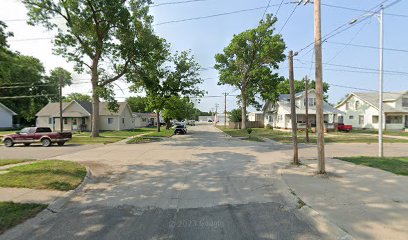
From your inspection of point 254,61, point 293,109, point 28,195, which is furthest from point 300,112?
point 28,195

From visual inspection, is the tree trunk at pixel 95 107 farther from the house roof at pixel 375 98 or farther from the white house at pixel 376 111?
the house roof at pixel 375 98

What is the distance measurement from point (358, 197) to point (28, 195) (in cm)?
856

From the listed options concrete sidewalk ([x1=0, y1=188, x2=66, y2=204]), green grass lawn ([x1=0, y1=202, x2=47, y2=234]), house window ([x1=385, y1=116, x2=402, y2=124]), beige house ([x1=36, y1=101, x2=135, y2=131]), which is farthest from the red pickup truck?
house window ([x1=385, y1=116, x2=402, y2=124])

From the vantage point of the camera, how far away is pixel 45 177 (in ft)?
28.6

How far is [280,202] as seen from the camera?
652 centimetres

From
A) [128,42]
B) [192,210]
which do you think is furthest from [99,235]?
[128,42]

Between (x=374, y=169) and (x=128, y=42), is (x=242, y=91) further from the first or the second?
(x=374, y=169)

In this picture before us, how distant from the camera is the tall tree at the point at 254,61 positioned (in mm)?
43125

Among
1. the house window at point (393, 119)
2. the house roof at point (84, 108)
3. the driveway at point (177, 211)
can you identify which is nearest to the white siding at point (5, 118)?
the house roof at point (84, 108)

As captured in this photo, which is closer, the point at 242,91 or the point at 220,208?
the point at 220,208

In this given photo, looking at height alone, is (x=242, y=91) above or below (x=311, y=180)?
above

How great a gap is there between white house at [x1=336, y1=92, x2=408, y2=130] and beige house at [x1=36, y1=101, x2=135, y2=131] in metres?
38.9

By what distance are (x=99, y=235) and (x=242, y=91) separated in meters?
43.8

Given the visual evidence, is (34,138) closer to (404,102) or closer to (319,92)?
(319,92)
